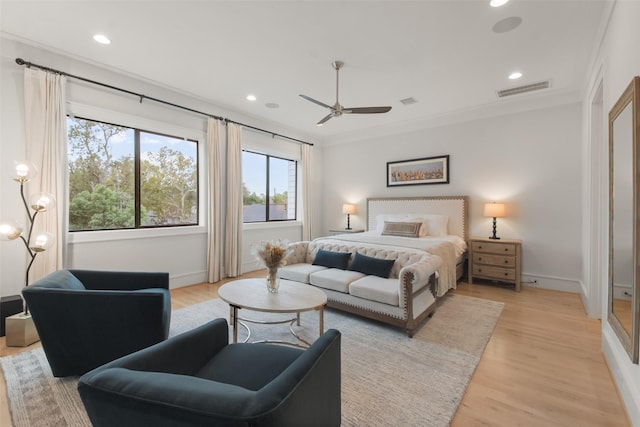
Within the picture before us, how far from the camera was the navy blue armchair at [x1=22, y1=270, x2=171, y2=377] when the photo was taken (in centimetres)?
186

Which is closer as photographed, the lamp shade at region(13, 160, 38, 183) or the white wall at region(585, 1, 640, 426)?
the white wall at region(585, 1, 640, 426)

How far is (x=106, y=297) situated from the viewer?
1.89m

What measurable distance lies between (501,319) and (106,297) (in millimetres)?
3764

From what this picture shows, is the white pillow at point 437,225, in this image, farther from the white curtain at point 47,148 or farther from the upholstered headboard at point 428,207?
the white curtain at point 47,148

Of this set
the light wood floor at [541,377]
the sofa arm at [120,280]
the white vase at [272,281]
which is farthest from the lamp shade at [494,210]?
the sofa arm at [120,280]

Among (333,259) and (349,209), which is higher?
(349,209)

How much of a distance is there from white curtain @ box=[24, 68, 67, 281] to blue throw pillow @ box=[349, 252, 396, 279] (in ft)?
11.0

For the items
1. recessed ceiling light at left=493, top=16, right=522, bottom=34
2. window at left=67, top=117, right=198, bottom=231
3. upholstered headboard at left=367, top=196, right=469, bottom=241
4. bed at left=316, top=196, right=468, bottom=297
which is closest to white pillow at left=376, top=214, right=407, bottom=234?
bed at left=316, top=196, right=468, bottom=297

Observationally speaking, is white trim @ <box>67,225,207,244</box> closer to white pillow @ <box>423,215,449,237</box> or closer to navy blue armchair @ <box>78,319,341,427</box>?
navy blue armchair @ <box>78,319,341,427</box>

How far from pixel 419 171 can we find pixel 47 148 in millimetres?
5496

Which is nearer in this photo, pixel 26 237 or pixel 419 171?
pixel 26 237

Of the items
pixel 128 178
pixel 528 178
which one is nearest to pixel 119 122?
pixel 128 178

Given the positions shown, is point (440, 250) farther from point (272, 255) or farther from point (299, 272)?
point (272, 255)

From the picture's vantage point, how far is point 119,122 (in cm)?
362
